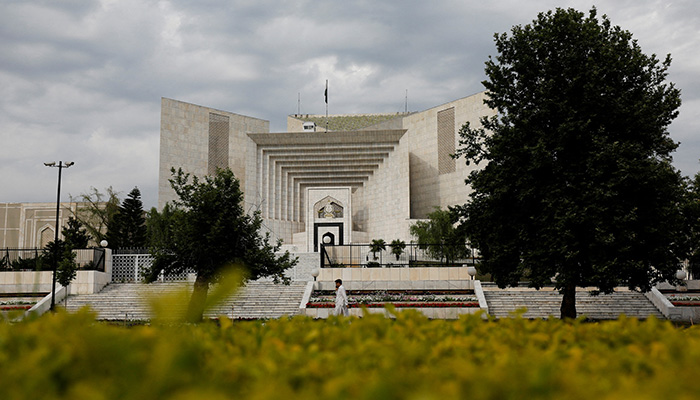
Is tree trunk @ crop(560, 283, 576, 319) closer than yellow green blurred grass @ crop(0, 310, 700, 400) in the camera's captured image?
No

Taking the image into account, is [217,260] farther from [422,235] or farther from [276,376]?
[422,235]

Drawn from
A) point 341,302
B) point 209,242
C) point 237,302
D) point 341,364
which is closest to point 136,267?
point 237,302

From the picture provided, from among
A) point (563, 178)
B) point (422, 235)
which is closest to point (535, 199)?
point (563, 178)

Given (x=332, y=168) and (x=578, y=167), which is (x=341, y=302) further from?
(x=332, y=168)

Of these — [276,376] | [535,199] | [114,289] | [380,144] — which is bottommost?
[114,289]

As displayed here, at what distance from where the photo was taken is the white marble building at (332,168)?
44125mm

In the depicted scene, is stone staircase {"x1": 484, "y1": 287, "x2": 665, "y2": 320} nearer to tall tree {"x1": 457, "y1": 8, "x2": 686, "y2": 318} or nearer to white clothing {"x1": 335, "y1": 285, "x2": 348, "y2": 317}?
tall tree {"x1": 457, "y1": 8, "x2": 686, "y2": 318}

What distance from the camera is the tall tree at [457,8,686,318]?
1386 cm

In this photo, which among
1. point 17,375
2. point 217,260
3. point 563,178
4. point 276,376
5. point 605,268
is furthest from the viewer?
point 217,260

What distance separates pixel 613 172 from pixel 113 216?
118 ft

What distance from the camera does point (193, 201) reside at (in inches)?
713

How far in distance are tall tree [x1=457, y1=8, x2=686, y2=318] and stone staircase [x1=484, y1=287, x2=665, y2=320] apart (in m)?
4.89

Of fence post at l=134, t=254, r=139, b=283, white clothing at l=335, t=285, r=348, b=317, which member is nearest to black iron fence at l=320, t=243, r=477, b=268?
fence post at l=134, t=254, r=139, b=283

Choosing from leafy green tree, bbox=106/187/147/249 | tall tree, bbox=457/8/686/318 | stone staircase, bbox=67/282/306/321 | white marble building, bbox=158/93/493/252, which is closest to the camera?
tall tree, bbox=457/8/686/318
